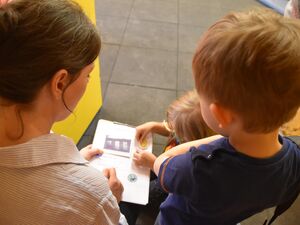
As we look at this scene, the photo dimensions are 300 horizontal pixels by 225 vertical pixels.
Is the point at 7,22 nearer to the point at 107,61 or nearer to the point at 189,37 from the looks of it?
the point at 107,61

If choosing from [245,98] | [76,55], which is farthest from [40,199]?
[245,98]

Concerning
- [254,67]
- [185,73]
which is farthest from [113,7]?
[254,67]

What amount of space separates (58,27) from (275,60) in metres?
0.41

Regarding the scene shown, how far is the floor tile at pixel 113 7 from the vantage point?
9.40 feet

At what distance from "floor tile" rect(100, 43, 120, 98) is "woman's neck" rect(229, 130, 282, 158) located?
1.47m

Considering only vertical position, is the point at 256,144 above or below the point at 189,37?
above

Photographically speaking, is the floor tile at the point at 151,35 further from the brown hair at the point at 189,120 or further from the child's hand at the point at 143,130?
the brown hair at the point at 189,120

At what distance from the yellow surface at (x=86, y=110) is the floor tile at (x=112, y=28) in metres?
0.80

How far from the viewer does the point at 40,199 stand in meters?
0.64

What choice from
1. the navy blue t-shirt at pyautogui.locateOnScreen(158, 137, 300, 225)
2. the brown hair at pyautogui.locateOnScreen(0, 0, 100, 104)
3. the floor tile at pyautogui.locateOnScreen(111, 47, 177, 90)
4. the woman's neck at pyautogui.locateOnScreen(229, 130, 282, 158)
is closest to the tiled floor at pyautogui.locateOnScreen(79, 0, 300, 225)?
the floor tile at pyautogui.locateOnScreen(111, 47, 177, 90)

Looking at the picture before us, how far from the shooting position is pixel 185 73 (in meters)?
2.35

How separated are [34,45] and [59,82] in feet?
0.29

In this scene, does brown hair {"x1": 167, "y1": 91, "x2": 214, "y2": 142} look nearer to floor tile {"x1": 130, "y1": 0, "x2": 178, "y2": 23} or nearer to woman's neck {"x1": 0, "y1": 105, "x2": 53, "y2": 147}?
woman's neck {"x1": 0, "y1": 105, "x2": 53, "y2": 147}

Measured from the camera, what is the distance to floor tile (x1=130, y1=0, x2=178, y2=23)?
9.44 ft
